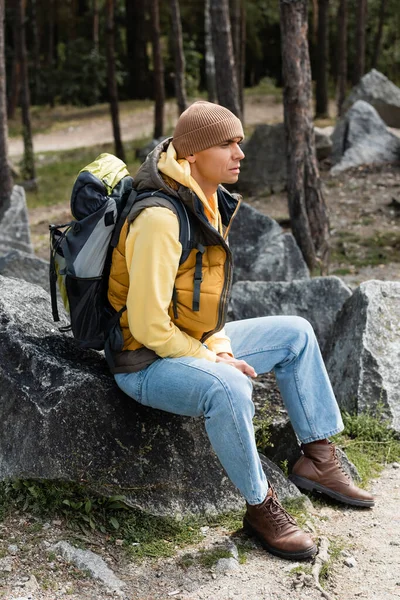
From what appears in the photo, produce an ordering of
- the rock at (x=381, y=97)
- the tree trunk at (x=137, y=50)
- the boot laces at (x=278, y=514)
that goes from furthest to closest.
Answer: the tree trunk at (x=137, y=50) → the rock at (x=381, y=97) → the boot laces at (x=278, y=514)

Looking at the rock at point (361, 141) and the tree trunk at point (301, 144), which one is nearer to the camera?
the tree trunk at point (301, 144)

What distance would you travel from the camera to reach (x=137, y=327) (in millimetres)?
3658

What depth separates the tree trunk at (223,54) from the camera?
40.7 feet

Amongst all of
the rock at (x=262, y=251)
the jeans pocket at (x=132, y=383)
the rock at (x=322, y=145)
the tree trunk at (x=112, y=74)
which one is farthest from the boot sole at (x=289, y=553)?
the tree trunk at (x=112, y=74)

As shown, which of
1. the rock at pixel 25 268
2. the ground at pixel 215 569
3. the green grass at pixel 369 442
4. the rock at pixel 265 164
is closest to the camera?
the ground at pixel 215 569

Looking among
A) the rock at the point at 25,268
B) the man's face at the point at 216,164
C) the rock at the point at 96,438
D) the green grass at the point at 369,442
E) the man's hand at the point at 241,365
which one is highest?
the man's face at the point at 216,164

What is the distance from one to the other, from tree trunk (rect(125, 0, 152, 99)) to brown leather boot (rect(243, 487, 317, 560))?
22.9m

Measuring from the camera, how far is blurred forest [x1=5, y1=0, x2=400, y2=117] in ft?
88.5

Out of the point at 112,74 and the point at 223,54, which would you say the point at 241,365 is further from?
the point at 112,74

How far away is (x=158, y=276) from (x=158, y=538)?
1.13 metres

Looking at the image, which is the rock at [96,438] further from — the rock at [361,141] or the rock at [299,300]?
the rock at [361,141]

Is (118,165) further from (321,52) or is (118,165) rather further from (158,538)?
(321,52)

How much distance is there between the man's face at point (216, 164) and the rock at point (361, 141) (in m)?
10.4

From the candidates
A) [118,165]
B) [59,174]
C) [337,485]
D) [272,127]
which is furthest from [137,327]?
[59,174]
